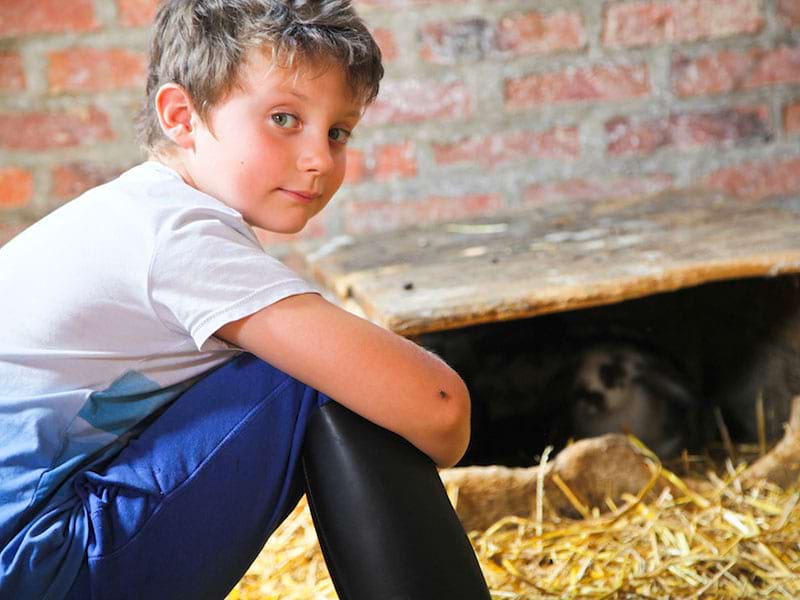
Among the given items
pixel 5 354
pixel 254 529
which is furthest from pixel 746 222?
pixel 5 354

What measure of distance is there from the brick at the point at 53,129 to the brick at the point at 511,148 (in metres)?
0.73

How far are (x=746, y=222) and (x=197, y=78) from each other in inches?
41.8

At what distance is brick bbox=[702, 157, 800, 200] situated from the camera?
2322mm

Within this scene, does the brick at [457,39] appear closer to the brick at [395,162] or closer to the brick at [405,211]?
the brick at [395,162]

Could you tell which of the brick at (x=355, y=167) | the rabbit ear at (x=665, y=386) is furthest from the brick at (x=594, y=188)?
the rabbit ear at (x=665, y=386)

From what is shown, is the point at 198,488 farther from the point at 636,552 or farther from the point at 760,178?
the point at 760,178

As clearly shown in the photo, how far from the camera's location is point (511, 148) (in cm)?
226

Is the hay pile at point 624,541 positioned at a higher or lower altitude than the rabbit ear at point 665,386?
lower

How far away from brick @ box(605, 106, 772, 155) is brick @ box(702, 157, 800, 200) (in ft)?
0.21

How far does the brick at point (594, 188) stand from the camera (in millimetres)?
2293

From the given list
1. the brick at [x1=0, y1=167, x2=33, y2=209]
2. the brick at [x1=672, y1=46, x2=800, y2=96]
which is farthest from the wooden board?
the brick at [x1=0, y1=167, x2=33, y2=209]

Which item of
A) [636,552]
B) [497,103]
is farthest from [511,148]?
[636,552]

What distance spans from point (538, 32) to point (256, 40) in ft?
4.42

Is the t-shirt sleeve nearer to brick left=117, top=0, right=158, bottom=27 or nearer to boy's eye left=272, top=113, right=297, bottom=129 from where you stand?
boy's eye left=272, top=113, right=297, bottom=129
